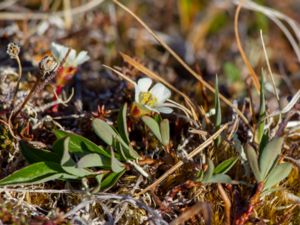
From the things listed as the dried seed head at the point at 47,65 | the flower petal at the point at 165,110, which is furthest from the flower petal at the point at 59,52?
the flower petal at the point at 165,110

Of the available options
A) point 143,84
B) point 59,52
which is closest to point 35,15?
point 59,52

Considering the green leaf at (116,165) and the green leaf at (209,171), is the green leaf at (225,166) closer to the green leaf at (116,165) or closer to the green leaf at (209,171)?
the green leaf at (209,171)

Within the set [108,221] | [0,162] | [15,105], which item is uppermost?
[15,105]

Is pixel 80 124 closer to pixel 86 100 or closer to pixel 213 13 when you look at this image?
pixel 86 100

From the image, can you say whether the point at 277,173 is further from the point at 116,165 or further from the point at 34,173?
the point at 34,173

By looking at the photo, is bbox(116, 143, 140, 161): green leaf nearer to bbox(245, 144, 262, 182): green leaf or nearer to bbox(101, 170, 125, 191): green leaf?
bbox(101, 170, 125, 191): green leaf

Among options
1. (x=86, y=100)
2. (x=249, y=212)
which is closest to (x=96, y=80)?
(x=86, y=100)
